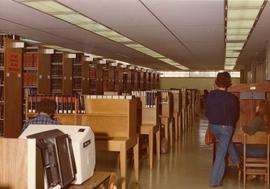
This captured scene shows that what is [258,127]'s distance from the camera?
535 centimetres

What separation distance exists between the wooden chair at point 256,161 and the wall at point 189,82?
871 inches

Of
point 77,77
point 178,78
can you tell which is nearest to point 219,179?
point 77,77

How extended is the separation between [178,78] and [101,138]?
76.6ft

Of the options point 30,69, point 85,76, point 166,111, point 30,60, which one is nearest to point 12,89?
point 30,69

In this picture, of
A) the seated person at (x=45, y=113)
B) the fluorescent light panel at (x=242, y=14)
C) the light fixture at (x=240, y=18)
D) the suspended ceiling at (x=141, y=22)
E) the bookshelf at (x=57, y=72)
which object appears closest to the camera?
the seated person at (x=45, y=113)

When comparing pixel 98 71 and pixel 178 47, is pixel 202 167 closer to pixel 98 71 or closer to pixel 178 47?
pixel 178 47

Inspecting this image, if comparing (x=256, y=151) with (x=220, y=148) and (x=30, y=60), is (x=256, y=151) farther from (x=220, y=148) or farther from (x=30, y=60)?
(x=30, y=60)

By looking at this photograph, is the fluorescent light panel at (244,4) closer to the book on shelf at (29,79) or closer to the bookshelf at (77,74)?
the book on shelf at (29,79)

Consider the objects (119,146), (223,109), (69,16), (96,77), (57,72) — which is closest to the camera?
(119,146)

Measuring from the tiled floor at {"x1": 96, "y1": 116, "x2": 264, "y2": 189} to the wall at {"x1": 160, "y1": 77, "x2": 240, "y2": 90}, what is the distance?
63.5 feet

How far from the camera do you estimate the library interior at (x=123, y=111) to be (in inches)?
95.6

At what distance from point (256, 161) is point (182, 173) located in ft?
4.00

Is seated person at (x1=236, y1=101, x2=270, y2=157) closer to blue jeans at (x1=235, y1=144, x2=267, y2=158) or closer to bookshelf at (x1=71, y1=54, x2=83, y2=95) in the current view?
blue jeans at (x1=235, y1=144, x2=267, y2=158)

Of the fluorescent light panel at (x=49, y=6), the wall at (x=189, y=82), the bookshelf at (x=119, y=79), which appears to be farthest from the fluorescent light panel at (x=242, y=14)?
the wall at (x=189, y=82)
